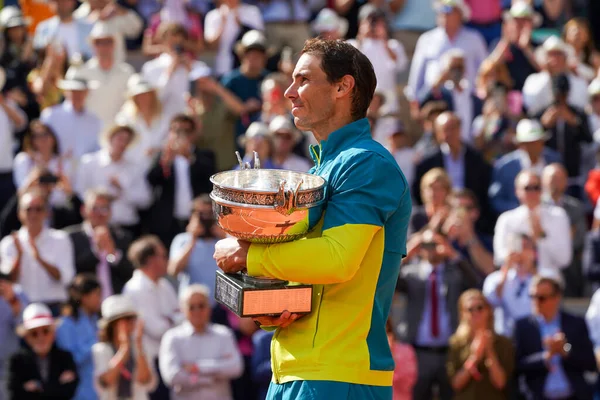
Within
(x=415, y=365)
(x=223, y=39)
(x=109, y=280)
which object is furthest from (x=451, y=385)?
(x=223, y=39)

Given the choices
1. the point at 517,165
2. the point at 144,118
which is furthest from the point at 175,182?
the point at 517,165

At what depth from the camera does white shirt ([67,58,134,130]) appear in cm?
1238

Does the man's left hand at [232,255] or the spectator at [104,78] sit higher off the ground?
the man's left hand at [232,255]

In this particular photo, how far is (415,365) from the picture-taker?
8.97 m

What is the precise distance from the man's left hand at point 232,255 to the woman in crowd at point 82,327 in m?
5.04

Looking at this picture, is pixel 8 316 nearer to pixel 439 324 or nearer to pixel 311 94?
pixel 439 324

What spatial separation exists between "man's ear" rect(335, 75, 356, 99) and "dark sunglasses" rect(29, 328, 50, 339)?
5.15 metres

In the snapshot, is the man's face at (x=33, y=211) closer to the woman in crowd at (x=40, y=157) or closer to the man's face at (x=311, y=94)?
the woman in crowd at (x=40, y=157)

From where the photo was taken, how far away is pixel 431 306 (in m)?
9.46

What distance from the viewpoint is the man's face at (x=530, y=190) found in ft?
33.7

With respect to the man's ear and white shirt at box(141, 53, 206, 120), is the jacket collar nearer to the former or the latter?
the man's ear

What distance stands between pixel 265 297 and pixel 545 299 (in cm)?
554

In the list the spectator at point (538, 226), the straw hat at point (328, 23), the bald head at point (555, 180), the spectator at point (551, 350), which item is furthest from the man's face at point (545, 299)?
the straw hat at point (328, 23)

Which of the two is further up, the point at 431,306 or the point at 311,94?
the point at 311,94
